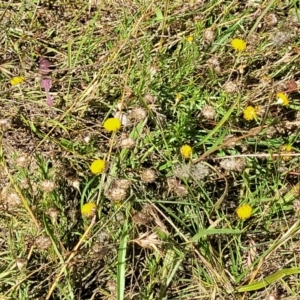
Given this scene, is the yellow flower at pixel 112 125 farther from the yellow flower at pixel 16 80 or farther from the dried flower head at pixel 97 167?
the yellow flower at pixel 16 80

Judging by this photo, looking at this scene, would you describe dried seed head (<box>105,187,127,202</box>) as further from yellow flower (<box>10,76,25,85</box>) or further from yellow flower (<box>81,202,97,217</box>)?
yellow flower (<box>10,76,25,85</box>)

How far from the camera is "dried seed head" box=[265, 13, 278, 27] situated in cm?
219

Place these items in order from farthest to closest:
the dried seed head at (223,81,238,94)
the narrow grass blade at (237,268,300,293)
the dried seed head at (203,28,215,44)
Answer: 1. the dried seed head at (203,28,215,44)
2. the dried seed head at (223,81,238,94)
3. the narrow grass blade at (237,268,300,293)

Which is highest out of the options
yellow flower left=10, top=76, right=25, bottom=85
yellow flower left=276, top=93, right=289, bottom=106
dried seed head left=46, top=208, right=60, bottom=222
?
yellow flower left=276, top=93, right=289, bottom=106

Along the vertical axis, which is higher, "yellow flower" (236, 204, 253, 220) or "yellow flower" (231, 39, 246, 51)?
"yellow flower" (231, 39, 246, 51)

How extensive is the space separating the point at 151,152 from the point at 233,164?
25 cm

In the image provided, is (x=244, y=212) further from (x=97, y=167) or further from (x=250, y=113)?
(x=97, y=167)

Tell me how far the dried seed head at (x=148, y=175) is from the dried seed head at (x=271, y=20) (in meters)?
0.71

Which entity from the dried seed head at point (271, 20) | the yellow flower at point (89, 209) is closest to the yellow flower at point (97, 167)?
the yellow flower at point (89, 209)

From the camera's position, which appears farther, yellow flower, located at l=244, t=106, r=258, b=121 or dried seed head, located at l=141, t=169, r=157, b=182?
yellow flower, located at l=244, t=106, r=258, b=121

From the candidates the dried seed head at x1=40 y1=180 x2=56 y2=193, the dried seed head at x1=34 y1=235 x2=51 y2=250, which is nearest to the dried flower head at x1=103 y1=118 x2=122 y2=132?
the dried seed head at x1=40 y1=180 x2=56 y2=193

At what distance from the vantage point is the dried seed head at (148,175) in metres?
1.86

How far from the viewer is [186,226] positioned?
1807 mm

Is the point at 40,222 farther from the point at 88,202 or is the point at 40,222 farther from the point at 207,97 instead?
the point at 207,97
